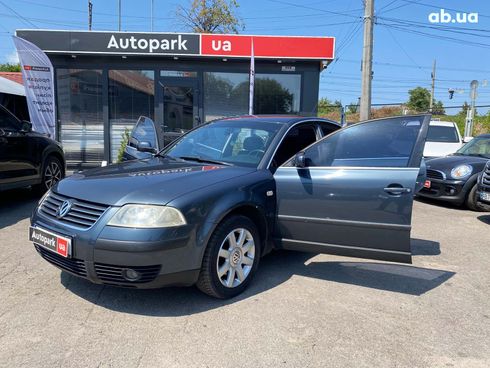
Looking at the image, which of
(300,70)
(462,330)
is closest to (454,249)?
(462,330)

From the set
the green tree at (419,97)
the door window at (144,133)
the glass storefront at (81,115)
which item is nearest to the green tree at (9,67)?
the glass storefront at (81,115)

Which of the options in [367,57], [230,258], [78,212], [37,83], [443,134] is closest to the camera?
[78,212]

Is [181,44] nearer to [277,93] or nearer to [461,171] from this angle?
[277,93]

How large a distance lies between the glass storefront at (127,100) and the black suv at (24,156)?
4413 mm

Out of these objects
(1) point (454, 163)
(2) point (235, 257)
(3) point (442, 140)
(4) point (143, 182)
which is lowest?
(2) point (235, 257)

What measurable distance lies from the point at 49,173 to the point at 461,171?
747 centimetres

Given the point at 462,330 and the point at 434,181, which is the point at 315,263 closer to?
the point at 462,330

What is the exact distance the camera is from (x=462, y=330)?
122 inches

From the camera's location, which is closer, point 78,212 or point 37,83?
point 78,212

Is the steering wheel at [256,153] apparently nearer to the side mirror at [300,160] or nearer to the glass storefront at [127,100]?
the side mirror at [300,160]

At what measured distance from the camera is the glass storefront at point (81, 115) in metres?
11.8

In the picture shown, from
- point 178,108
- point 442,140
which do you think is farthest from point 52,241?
point 442,140

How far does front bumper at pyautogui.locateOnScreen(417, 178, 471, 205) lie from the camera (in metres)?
7.52

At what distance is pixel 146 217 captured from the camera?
2.94 m
